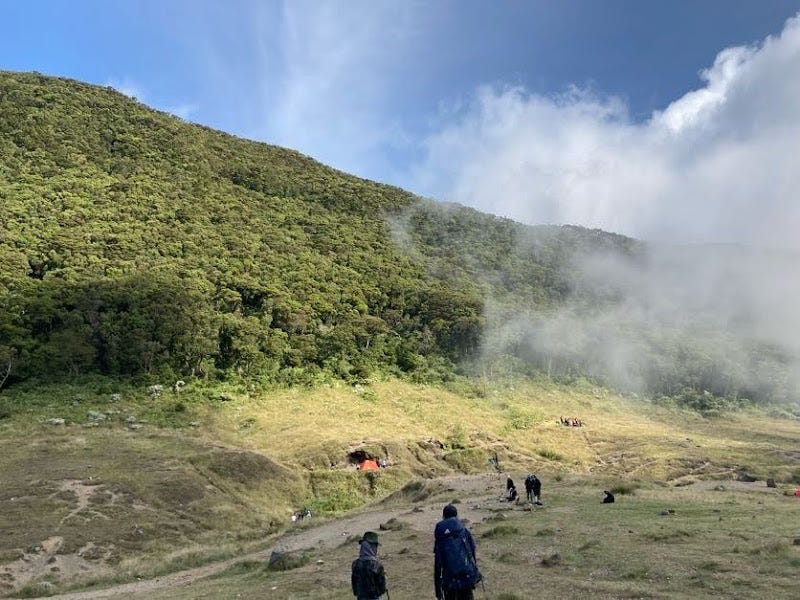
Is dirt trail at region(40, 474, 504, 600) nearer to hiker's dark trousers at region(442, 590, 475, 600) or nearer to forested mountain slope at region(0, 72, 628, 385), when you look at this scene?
hiker's dark trousers at region(442, 590, 475, 600)

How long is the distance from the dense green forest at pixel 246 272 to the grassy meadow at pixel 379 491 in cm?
670

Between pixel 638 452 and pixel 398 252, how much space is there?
207 feet

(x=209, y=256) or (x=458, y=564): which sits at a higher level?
(x=209, y=256)

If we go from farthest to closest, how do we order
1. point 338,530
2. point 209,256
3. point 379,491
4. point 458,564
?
point 209,256
point 379,491
point 338,530
point 458,564

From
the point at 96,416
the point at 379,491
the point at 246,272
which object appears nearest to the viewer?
the point at 379,491

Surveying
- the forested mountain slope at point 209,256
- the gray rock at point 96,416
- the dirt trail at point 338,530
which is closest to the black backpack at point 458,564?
the dirt trail at point 338,530

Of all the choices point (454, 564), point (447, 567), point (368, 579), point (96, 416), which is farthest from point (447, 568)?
point (96, 416)

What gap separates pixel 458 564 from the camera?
28.8ft

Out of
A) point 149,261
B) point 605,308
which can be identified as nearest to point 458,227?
point 605,308

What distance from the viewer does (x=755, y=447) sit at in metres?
53.0

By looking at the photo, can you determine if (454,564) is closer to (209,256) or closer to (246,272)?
(246,272)

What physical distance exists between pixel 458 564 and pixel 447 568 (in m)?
0.18

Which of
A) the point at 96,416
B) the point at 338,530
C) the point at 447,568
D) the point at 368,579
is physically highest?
the point at 96,416

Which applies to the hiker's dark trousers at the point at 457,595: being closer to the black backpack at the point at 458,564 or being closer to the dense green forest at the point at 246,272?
the black backpack at the point at 458,564
